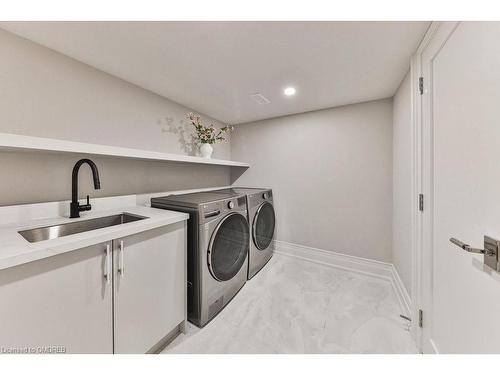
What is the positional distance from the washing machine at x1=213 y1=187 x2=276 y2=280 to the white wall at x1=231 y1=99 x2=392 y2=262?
0.90 ft

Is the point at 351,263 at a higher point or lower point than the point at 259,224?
lower

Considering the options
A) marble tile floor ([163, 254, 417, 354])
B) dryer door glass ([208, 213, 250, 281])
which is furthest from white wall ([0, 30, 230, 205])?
marble tile floor ([163, 254, 417, 354])

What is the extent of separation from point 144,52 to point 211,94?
74cm

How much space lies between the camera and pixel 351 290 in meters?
1.94

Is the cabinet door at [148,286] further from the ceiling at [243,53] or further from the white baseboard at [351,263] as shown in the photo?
the white baseboard at [351,263]

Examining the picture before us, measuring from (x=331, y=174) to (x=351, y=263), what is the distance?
1.13m

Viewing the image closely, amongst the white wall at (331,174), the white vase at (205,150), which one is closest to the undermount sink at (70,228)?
the white vase at (205,150)

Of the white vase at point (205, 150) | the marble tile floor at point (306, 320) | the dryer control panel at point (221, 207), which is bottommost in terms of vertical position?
the marble tile floor at point (306, 320)

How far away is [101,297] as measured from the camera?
951 millimetres

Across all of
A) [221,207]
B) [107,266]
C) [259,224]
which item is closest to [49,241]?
[107,266]

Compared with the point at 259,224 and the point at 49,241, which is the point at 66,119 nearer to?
the point at 49,241

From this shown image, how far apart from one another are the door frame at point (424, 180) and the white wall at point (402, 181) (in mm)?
240

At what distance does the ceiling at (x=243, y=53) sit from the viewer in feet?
3.62

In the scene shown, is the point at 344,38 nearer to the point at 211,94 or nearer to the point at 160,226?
the point at 211,94
